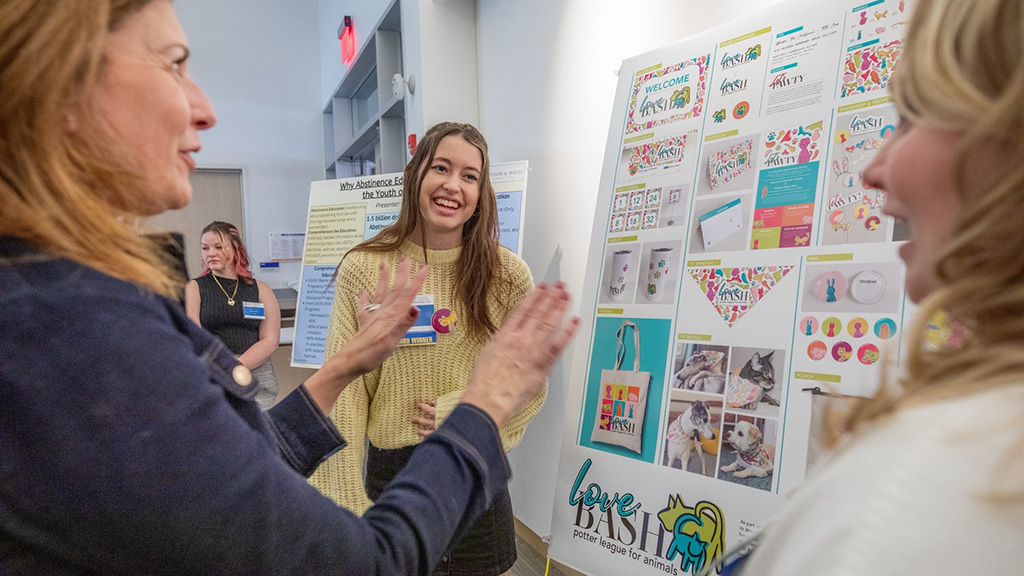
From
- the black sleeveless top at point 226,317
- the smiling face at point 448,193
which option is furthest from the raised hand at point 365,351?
the black sleeveless top at point 226,317

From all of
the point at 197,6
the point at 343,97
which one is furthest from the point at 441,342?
the point at 197,6

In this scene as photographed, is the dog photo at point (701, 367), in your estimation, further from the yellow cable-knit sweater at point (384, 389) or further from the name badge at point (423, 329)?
the name badge at point (423, 329)

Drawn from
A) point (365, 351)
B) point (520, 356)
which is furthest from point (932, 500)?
point (365, 351)

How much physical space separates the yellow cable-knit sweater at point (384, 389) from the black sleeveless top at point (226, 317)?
184cm

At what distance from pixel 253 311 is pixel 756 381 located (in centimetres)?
278

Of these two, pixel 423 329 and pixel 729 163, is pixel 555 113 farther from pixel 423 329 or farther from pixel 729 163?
pixel 423 329

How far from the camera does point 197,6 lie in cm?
620

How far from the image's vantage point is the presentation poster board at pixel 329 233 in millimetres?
3254

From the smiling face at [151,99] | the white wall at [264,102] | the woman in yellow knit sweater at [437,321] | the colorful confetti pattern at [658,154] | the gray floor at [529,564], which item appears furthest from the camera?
the white wall at [264,102]

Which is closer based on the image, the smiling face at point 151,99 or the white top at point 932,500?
the white top at point 932,500

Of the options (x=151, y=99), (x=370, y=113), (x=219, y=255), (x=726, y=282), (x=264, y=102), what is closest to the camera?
(x=151, y=99)

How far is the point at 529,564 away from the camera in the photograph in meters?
2.89

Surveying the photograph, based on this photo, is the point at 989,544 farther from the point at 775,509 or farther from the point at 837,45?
the point at 837,45

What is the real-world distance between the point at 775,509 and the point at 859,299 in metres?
0.53
